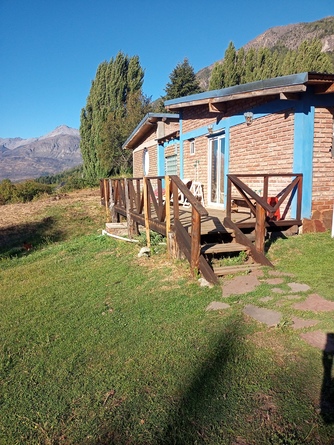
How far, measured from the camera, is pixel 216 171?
30.4 ft

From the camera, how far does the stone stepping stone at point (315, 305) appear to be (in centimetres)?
319

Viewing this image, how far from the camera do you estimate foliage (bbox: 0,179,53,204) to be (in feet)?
71.1

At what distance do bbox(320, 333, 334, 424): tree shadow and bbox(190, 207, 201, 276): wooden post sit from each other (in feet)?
6.66

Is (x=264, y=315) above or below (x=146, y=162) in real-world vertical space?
below

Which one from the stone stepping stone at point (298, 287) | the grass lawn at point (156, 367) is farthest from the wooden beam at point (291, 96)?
the stone stepping stone at point (298, 287)

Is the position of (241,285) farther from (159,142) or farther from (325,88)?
(159,142)

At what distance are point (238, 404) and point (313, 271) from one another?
2716 millimetres

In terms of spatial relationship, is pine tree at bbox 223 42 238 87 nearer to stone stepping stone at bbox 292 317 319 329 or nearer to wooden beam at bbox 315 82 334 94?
wooden beam at bbox 315 82 334 94

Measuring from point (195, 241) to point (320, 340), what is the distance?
2.05m

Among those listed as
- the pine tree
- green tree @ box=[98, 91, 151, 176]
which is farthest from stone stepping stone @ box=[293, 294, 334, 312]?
the pine tree

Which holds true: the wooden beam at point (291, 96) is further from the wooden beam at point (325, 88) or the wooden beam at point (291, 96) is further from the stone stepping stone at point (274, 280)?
the stone stepping stone at point (274, 280)

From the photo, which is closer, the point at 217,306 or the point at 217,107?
the point at 217,306

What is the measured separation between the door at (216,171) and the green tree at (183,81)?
82.7 feet

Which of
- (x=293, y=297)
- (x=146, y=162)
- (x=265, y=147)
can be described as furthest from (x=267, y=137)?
(x=146, y=162)
